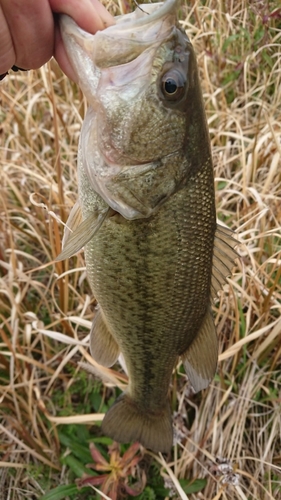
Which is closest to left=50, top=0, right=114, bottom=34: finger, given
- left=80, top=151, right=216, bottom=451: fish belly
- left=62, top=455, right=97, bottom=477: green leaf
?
left=80, top=151, right=216, bottom=451: fish belly

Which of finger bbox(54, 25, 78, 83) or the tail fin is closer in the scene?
finger bbox(54, 25, 78, 83)

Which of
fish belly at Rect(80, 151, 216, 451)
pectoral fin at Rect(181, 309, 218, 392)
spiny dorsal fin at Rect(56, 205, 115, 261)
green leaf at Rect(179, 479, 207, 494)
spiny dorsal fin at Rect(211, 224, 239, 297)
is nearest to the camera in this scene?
spiny dorsal fin at Rect(56, 205, 115, 261)

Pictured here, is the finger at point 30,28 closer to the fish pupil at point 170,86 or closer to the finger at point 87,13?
the finger at point 87,13

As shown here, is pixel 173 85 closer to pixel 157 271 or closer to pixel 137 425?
pixel 157 271

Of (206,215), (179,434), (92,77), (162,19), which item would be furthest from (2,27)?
(179,434)

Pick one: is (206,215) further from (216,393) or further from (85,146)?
(216,393)

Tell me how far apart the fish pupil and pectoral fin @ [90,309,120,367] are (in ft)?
2.52

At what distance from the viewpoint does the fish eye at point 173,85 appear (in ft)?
3.94

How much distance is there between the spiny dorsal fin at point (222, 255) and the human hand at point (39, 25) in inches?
24.6

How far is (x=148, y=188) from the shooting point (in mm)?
1257

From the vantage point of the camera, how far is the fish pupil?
47.3 inches

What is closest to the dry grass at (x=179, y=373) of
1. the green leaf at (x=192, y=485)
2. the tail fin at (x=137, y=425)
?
the green leaf at (x=192, y=485)

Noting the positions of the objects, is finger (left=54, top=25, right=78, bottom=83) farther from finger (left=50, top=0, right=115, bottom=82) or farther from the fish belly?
the fish belly

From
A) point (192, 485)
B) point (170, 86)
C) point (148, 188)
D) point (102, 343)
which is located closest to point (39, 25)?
point (170, 86)
